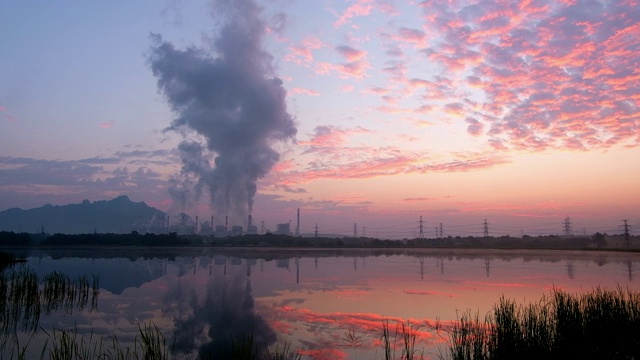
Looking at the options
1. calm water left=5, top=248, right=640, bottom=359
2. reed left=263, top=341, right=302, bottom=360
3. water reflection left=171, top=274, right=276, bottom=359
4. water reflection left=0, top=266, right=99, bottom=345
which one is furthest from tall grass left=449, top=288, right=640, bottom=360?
water reflection left=0, top=266, right=99, bottom=345

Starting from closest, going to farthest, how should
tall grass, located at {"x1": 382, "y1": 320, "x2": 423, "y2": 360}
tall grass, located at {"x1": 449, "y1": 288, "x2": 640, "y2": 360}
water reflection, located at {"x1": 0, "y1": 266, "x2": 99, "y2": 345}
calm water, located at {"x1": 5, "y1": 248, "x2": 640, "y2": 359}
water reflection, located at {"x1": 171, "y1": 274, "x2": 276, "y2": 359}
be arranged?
tall grass, located at {"x1": 449, "y1": 288, "x2": 640, "y2": 360}, tall grass, located at {"x1": 382, "y1": 320, "x2": 423, "y2": 360}, water reflection, located at {"x1": 171, "y1": 274, "x2": 276, "y2": 359}, calm water, located at {"x1": 5, "y1": 248, "x2": 640, "y2": 359}, water reflection, located at {"x1": 0, "y1": 266, "x2": 99, "y2": 345}

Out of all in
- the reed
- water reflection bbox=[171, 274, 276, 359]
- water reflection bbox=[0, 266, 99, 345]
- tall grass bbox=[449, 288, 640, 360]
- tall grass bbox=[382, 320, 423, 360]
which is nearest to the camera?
tall grass bbox=[449, 288, 640, 360]

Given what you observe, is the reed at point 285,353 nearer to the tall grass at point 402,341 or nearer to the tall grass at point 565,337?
the tall grass at point 402,341

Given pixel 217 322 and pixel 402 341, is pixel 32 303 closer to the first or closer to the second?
pixel 217 322

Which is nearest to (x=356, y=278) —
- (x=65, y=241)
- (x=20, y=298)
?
(x=20, y=298)

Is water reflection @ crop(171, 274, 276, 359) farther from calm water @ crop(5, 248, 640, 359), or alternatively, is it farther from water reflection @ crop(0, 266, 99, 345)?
water reflection @ crop(0, 266, 99, 345)

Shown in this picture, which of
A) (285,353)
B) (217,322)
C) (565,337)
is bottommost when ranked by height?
(217,322)

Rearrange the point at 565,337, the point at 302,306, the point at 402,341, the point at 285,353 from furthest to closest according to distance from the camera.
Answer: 1. the point at 302,306
2. the point at 402,341
3. the point at 285,353
4. the point at 565,337

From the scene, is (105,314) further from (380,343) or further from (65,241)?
(65,241)

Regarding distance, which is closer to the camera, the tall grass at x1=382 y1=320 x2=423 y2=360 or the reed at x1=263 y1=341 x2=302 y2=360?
the tall grass at x1=382 y1=320 x2=423 y2=360

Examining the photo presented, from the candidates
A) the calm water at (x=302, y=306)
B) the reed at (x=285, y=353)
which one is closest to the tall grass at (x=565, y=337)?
the calm water at (x=302, y=306)

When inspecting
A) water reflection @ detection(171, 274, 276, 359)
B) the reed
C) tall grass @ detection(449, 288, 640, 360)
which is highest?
tall grass @ detection(449, 288, 640, 360)

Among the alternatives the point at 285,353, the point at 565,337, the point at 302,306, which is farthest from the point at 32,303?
the point at 565,337

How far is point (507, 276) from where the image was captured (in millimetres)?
38344
